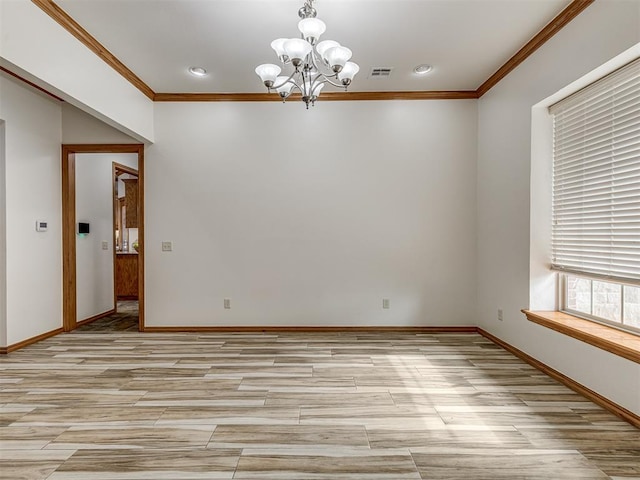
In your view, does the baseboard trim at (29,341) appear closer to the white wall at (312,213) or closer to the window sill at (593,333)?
the white wall at (312,213)

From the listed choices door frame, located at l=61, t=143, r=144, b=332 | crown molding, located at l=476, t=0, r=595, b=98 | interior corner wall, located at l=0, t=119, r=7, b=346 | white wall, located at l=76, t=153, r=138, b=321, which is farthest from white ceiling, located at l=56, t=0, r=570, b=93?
white wall, located at l=76, t=153, r=138, b=321

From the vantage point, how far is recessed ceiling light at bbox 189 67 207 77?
3764mm

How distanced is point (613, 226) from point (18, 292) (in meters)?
5.68

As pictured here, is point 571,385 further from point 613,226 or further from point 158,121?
point 158,121

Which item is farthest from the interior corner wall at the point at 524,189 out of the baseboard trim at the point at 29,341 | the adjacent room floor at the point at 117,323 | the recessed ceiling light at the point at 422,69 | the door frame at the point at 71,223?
the baseboard trim at the point at 29,341

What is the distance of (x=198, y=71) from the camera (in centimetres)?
382

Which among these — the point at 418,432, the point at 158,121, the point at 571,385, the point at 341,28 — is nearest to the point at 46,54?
the point at 158,121

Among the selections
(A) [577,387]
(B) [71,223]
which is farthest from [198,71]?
(A) [577,387]

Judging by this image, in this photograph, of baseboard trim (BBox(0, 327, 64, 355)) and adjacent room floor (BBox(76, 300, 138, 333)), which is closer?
baseboard trim (BBox(0, 327, 64, 355))

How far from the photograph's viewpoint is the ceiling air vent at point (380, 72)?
12.4 feet

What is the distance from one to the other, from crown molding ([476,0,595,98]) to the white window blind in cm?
56

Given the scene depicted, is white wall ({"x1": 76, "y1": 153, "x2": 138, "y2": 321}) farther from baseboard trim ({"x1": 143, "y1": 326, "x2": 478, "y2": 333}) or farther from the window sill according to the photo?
the window sill

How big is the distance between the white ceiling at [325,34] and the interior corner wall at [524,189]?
0.32m

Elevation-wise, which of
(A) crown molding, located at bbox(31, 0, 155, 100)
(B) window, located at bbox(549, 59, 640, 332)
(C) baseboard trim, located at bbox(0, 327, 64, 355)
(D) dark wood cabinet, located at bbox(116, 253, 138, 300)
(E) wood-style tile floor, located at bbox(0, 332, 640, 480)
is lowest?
(E) wood-style tile floor, located at bbox(0, 332, 640, 480)
